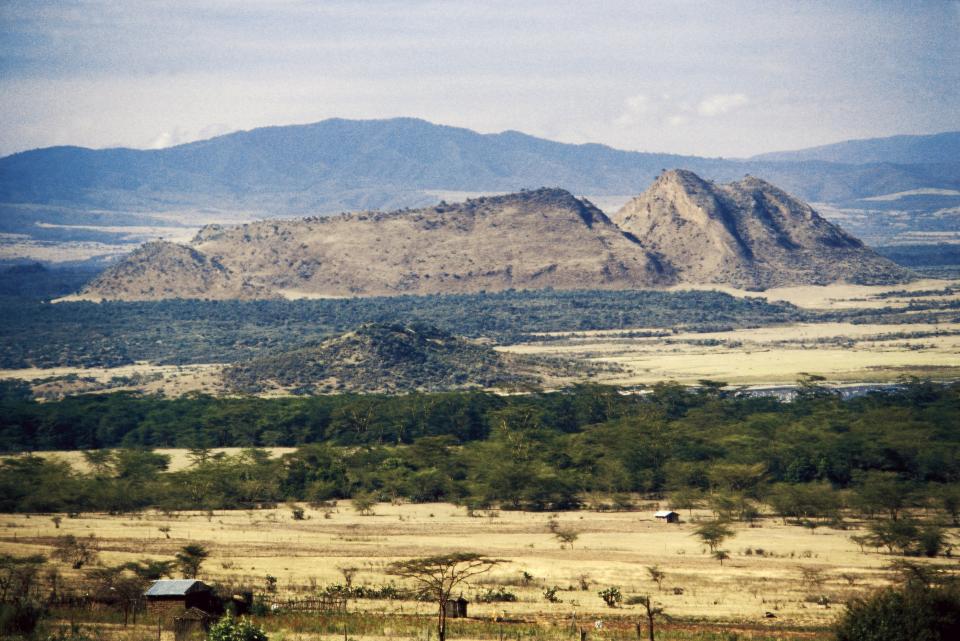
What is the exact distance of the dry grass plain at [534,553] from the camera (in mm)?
44969

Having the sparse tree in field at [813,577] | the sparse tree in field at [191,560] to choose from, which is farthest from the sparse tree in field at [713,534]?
the sparse tree in field at [191,560]

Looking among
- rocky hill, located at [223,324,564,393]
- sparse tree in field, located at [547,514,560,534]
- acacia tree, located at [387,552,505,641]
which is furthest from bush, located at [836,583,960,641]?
rocky hill, located at [223,324,564,393]

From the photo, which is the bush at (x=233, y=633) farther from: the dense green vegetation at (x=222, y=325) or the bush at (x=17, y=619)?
the dense green vegetation at (x=222, y=325)

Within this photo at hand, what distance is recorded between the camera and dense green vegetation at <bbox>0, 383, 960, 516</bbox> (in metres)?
69.0

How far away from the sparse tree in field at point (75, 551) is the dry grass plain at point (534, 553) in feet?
1.92

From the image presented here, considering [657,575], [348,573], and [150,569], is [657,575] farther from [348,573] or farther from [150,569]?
[150,569]

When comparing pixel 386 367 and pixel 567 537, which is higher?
pixel 567 537

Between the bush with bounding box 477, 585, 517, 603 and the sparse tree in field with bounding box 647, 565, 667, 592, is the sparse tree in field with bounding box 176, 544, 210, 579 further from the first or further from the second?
the sparse tree in field with bounding box 647, 565, 667, 592

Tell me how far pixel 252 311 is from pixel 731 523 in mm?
145739

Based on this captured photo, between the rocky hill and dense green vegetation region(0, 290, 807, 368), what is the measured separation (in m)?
18.3

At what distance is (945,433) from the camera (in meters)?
80.7

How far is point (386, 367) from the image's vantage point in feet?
423

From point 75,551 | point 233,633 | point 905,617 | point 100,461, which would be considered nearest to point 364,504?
point 75,551

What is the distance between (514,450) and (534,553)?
85.6 ft
